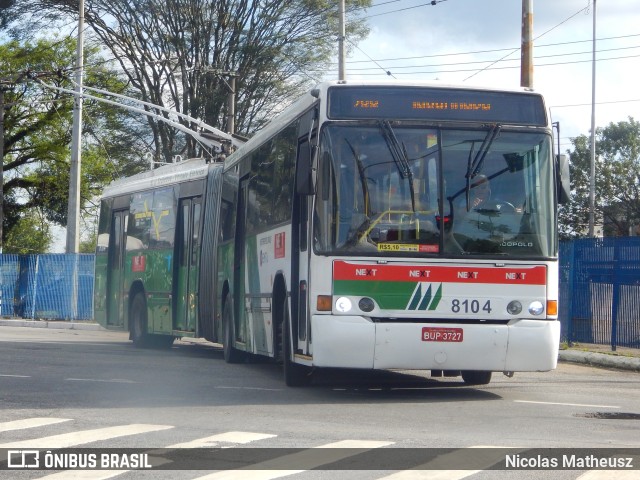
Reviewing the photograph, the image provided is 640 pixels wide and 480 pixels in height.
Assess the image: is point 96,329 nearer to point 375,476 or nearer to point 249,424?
point 249,424

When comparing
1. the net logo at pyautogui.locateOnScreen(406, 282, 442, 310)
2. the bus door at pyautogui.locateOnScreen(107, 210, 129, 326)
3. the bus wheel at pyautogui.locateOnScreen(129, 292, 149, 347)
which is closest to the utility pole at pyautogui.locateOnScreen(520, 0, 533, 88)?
the bus wheel at pyautogui.locateOnScreen(129, 292, 149, 347)

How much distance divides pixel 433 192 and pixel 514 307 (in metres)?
1.48

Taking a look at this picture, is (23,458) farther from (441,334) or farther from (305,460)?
(441,334)

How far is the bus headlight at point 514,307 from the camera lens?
12.5 metres

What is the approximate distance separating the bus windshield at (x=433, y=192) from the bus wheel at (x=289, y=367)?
178cm

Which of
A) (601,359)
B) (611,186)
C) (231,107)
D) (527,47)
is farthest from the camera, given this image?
(611,186)

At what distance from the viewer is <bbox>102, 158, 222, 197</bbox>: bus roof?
2086cm

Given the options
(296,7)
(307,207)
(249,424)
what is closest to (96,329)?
(296,7)

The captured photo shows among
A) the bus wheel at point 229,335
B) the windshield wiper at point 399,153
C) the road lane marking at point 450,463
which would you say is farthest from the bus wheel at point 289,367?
the road lane marking at point 450,463

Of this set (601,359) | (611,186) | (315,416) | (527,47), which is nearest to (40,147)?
(611,186)

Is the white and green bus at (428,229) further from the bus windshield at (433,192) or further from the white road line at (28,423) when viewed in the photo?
the white road line at (28,423)

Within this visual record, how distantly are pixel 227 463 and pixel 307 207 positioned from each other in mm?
→ 5153

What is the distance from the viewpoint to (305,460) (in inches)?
325

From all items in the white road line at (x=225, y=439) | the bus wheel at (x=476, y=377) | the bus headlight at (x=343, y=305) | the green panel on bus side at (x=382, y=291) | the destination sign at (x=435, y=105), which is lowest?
the white road line at (x=225, y=439)
